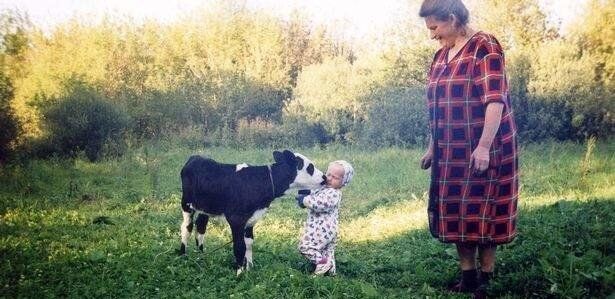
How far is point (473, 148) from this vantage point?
171 inches

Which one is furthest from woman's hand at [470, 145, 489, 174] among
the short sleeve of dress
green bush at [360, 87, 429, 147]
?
green bush at [360, 87, 429, 147]

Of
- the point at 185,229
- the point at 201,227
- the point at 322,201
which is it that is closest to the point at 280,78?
the point at 201,227

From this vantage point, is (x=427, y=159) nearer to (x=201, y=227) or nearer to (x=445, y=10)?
(x=445, y=10)

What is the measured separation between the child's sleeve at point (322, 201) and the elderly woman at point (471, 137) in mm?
1302

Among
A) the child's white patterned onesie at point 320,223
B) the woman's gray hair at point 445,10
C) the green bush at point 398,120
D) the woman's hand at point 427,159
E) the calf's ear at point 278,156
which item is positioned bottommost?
the green bush at point 398,120

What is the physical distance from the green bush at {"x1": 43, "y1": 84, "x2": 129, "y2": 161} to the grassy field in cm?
457

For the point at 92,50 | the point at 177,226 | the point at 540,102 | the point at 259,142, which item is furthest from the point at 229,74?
the point at 177,226

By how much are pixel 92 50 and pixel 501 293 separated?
24.8m

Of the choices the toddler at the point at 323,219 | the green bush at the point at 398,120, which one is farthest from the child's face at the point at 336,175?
the green bush at the point at 398,120

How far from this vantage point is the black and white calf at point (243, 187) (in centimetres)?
564

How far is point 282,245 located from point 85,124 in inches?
501

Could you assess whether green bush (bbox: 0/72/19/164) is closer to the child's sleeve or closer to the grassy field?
the grassy field

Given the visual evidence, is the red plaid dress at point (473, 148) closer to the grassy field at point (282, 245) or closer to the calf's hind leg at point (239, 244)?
the grassy field at point (282, 245)

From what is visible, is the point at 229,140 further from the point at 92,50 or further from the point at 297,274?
the point at 297,274
